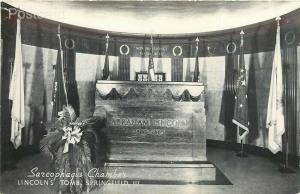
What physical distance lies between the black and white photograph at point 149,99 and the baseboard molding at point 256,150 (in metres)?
0.03

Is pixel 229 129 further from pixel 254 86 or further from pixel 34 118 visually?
pixel 34 118

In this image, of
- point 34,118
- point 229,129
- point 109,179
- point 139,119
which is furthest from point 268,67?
point 34,118

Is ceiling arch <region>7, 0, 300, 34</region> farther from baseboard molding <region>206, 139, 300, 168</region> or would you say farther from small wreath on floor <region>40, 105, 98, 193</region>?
small wreath on floor <region>40, 105, 98, 193</region>

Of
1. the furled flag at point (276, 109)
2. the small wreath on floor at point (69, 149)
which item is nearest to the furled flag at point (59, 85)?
the small wreath on floor at point (69, 149)

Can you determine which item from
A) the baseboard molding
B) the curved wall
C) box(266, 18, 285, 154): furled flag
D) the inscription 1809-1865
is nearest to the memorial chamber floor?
the baseboard molding

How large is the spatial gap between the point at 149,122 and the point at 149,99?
494 mm

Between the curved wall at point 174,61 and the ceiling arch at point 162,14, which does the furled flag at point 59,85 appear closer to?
the curved wall at point 174,61

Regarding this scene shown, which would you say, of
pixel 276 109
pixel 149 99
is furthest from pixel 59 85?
pixel 276 109

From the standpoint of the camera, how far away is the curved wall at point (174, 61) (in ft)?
19.6

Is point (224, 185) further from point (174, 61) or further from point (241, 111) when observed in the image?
point (174, 61)

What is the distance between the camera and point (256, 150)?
7094mm

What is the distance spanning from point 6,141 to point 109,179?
221 cm

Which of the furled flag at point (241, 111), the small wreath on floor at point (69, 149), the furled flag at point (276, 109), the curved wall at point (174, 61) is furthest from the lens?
the furled flag at point (241, 111)

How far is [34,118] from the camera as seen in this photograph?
6766mm
